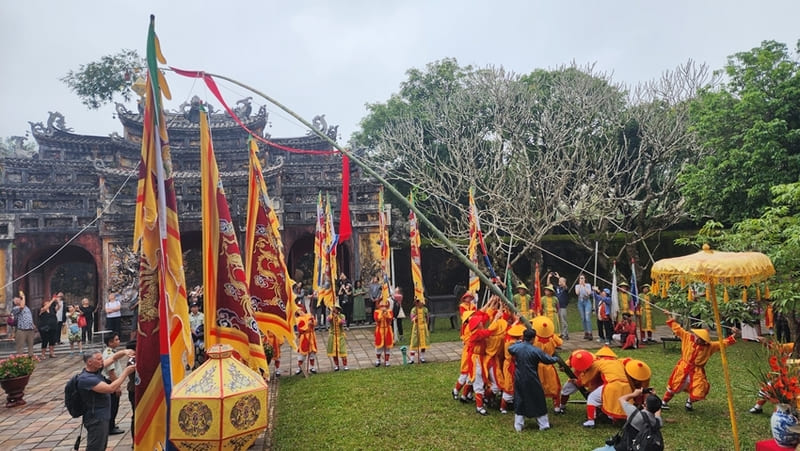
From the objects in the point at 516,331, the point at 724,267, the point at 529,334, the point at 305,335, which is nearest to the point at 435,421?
the point at 516,331

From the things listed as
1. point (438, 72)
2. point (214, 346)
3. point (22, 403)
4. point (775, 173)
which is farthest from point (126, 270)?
point (775, 173)

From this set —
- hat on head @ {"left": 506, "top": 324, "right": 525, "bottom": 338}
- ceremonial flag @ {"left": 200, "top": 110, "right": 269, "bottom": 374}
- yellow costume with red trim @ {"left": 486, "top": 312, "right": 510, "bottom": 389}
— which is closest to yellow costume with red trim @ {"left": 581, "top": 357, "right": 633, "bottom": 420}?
hat on head @ {"left": 506, "top": 324, "right": 525, "bottom": 338}

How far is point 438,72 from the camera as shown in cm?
2567

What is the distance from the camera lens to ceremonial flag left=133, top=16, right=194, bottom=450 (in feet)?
13.0

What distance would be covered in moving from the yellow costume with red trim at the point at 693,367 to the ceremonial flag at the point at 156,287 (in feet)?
21.9

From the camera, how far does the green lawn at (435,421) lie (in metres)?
6.28

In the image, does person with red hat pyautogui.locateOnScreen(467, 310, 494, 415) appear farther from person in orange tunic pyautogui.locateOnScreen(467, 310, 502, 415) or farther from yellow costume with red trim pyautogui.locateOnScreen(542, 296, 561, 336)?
yellow costume with red trim pyautogui.locateOnScreen(542, 296, 561, 336)

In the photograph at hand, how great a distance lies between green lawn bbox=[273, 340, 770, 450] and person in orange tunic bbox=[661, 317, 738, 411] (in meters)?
0.31

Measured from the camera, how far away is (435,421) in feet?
23.5

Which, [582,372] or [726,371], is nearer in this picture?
[726,371]

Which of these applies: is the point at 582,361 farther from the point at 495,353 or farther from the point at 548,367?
the point at 495,353

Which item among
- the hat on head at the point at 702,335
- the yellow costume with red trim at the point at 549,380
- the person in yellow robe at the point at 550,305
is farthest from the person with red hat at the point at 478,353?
the person in yellow robe at the point at 550,305

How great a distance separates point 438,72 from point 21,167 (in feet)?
63.2

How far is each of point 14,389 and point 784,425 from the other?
11.5 meters
